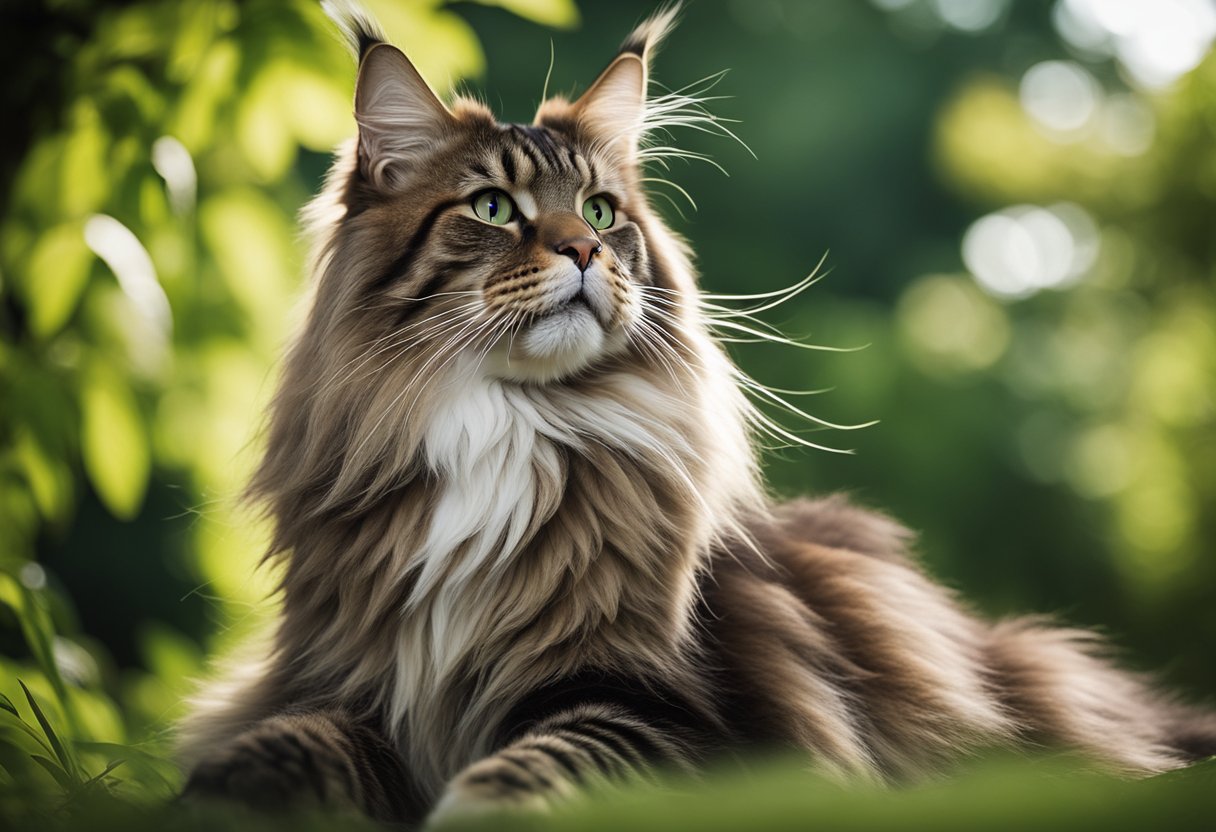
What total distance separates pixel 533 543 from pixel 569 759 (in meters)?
0.39

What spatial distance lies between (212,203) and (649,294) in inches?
41.2

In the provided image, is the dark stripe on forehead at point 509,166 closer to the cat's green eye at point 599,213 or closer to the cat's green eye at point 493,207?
the cat's green eye at point 493,207

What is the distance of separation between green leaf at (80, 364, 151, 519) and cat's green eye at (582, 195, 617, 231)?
90cm

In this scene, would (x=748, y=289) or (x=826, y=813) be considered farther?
(x=748, y=289)

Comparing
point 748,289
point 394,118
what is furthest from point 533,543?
point 748,289

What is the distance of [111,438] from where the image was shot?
1.86 meters

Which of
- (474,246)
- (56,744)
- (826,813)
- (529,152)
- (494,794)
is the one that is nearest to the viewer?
(826,813)

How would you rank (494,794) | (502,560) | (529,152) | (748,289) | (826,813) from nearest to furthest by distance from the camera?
(826,813), (494,794), (502,560), (529,152), (748,289)

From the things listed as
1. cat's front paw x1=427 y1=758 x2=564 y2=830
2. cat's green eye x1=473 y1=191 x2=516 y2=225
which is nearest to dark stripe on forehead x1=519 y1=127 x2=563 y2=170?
cat's green eye x1=473 y1=191 x2=516 y2=225

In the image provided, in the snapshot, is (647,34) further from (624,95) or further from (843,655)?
(843,655)

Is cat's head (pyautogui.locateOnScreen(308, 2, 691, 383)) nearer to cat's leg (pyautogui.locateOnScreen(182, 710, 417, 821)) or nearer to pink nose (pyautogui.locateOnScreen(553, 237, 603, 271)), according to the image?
pink nose (pyautogui.locateOnScreen(553, 237, 603, 271))

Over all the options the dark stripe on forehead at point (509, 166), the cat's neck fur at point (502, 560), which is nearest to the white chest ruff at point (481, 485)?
the cat's neck fur at point (502, 560)

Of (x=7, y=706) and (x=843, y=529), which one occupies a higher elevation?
(x=843, y=529)

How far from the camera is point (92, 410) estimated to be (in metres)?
1.87
